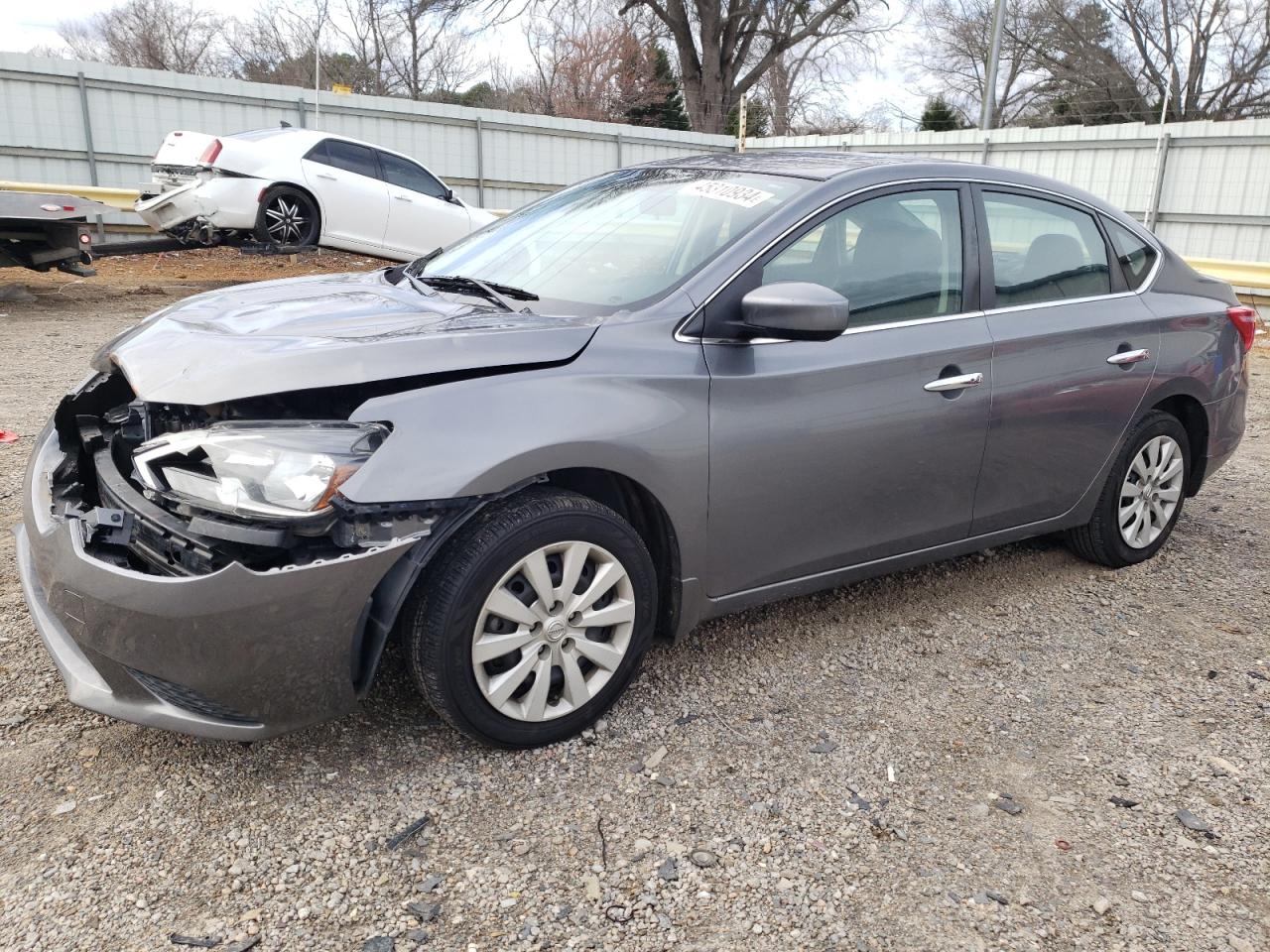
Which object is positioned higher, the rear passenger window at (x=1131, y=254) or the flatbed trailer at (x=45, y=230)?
the rear passenger window at (x=1131, y=254)

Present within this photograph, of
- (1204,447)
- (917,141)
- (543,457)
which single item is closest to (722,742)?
(543,457)

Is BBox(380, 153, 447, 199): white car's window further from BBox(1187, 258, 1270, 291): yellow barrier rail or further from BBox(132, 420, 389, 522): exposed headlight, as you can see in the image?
BBox(132, 420, 389, 522): exposed headlight

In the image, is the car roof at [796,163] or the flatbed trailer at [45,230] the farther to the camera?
the flatbed trailer at [45,230]

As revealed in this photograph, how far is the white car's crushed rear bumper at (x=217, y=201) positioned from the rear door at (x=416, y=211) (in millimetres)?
1644

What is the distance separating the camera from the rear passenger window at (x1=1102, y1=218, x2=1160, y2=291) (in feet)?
13.4

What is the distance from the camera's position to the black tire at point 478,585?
249 cm

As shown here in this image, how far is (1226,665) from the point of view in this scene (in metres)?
3.52

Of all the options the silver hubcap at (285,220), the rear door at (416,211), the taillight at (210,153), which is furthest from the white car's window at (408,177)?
the taillight at (210,153)

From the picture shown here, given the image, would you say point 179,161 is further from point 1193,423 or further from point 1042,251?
point 1193,423

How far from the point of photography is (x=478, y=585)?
2.50 metres

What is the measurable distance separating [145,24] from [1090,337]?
45.2 m

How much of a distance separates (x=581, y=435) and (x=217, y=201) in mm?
10129

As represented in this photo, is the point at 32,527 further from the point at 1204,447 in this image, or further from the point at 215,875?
the point at 1204,447

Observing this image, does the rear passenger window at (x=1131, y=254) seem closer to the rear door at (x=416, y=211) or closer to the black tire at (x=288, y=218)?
the rear door at (x=416, y=211)
